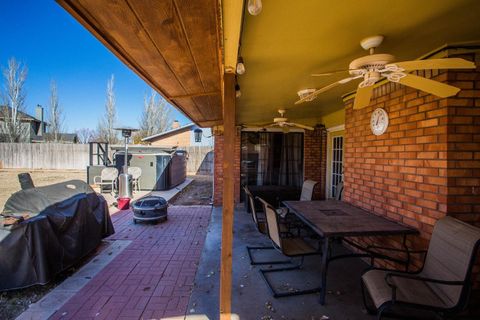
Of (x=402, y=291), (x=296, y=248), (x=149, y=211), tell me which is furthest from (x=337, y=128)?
(x=149, y=211)

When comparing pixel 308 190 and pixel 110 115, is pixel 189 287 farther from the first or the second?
pixel 110 115

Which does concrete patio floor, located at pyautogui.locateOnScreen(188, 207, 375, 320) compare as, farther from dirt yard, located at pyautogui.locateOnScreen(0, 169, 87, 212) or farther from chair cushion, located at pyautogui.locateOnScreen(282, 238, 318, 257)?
dirt yard, located at pyautogui.locateOnScreen(0, 169, 87, 212)

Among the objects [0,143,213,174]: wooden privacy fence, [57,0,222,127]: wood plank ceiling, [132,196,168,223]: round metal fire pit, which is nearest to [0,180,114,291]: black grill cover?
[132,196,168,223]: round metal fire pit

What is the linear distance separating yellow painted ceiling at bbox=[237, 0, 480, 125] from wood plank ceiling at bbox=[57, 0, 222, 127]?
39 centimetres

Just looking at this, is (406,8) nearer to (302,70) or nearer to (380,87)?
(302,70)

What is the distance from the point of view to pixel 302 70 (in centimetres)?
285

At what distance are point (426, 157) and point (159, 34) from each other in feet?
8.81

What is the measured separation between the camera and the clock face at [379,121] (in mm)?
3131

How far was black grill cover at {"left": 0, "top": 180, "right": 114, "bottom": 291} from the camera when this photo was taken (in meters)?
2.54

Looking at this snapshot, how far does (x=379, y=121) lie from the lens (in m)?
3.25

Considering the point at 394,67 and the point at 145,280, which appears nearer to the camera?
the point at 394,67

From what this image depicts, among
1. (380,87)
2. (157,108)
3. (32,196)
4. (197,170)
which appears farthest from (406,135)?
(157,108)

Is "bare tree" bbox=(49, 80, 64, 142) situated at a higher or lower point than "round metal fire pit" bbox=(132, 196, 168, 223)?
higher

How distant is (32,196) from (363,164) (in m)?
4.56
